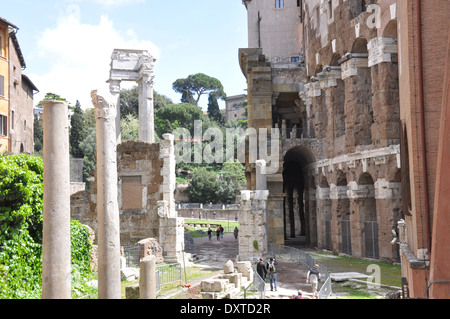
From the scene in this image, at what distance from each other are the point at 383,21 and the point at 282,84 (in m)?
12.5

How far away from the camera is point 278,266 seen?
20.7 meters

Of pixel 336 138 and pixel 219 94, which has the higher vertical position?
pixel 219 94

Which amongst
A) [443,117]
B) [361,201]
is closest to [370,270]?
[361,201]

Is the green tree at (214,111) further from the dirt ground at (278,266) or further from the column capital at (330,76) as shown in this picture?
the column capital at (330,76)

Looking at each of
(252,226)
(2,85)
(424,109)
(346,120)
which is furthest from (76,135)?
(424,109)

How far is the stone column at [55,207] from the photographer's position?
7867 mm

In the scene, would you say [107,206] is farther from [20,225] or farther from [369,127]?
[369,127]

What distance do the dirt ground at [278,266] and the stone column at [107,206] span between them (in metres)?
6.63

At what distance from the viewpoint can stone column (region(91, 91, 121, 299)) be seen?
8.76 m

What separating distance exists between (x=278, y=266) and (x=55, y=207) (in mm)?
14099

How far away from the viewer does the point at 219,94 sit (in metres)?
87.3

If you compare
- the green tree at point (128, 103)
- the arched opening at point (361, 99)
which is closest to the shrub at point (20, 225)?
the arched opening at point (361, 99)

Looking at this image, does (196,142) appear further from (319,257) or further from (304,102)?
(319,257)

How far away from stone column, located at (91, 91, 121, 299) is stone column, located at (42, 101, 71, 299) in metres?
0.84
